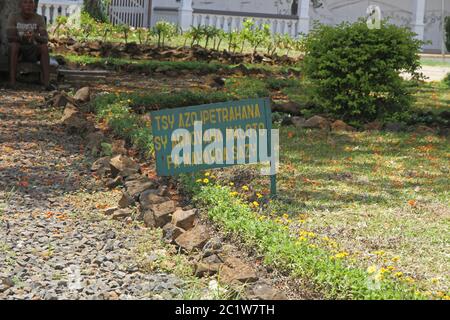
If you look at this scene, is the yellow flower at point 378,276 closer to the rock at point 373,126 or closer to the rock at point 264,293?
the rock at point 264,293

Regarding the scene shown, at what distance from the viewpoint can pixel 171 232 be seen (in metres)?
6.10

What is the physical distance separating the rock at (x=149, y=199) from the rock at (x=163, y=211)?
0.11m

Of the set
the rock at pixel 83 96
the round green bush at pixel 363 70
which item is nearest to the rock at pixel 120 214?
the round green bush at pixel 363 70

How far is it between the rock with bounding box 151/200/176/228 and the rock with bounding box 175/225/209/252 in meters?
0.43

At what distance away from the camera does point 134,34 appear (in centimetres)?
2194

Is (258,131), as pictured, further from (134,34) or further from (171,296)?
(134,34)

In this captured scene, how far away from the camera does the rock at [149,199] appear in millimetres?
6656

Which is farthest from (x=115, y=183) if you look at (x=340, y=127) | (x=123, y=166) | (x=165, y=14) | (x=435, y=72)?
(x=165, y=14)

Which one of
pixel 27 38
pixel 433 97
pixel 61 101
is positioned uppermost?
pixel 27 38

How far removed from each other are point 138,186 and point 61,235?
1.01 m

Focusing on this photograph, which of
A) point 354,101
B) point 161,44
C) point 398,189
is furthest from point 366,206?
point 161,44

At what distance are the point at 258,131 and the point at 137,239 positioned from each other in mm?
1314

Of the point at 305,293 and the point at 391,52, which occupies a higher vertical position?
the point at 391,52

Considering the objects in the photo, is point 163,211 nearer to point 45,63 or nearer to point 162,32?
point 45,63
